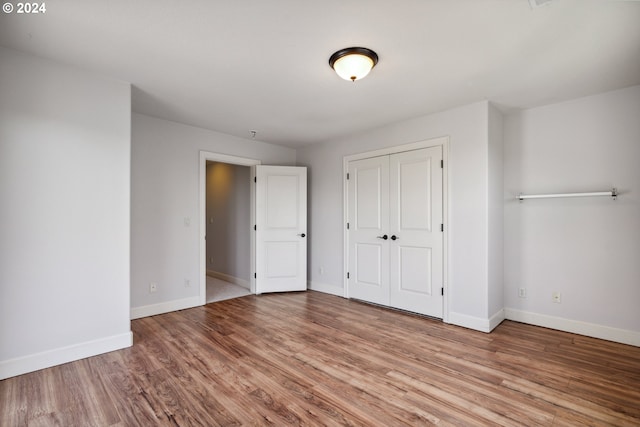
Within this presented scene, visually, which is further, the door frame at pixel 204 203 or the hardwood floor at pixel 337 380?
the door frame at pixel 204 203

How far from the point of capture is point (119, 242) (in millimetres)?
2715

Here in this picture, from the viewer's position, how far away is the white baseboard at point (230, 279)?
16.8 feet

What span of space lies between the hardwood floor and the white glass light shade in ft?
7.64

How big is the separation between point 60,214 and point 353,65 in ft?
8.66

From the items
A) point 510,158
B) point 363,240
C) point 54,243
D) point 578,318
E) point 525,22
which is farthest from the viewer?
point 363,240

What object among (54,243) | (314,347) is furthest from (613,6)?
(54,243)

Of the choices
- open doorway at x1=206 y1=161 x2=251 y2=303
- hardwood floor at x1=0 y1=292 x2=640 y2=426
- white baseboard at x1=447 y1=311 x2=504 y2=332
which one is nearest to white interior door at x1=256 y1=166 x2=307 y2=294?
open doorway at x1=206 y1=161 x2=251 y2=303

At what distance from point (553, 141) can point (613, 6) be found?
5.85 feet

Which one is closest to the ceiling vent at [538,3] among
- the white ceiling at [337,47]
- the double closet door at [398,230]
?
the white ceiling at [337,47]

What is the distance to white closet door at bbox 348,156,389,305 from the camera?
4047 mm

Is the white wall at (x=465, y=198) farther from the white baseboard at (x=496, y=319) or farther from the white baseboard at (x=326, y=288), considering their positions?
the white baseboard at (x=326, y=288)

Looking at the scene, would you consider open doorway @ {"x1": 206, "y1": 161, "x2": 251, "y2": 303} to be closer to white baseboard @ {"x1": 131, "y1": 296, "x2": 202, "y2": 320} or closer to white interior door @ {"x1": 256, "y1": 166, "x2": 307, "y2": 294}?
white interior door @ {"x1": 256, "y1": 166, "x2": 307, "y2": 294}

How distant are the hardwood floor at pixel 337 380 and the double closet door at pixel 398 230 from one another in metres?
0.62

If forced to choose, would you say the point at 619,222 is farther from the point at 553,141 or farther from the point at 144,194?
the point at 144,194
